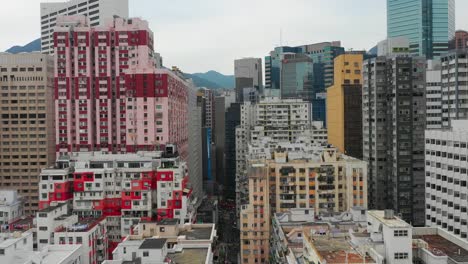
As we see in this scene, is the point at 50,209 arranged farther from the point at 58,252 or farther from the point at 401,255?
the point at 401,255

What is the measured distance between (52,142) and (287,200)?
6943 centimetres

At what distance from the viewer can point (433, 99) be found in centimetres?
11331

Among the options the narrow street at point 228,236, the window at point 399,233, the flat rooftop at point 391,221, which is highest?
the flat rooftop at point 391,221

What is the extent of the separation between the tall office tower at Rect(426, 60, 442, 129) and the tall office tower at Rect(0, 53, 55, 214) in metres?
87.7

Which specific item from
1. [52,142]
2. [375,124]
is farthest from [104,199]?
[375,124]

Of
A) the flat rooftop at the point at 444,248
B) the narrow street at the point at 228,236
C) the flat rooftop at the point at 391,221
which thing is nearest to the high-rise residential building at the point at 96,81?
the narrow street at the point at 228,236

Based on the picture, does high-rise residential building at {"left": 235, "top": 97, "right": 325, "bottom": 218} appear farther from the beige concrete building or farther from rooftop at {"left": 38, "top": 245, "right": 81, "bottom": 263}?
rooftop at {"left": 38, "top": 245, "right": 81, "bottom": 263}

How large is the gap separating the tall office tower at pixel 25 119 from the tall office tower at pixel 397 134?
76.3 m

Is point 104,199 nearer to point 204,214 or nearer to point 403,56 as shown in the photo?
point 204,214

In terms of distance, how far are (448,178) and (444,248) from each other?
81.5 ft

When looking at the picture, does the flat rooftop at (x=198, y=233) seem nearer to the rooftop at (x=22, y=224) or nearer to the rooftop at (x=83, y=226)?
the rooftop at (x=83, y=226)

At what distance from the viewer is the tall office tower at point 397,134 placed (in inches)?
4220

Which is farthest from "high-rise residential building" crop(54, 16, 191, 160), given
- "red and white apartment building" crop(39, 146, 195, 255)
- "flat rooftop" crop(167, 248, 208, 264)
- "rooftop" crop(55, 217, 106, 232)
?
"flat rooftop" crop(167, 248, 208, 264)

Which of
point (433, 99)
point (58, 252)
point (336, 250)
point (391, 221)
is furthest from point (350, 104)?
point (58, 252)
